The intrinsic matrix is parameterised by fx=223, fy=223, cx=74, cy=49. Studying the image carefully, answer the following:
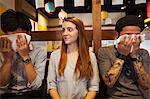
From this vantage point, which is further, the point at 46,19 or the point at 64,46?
the point at 46,19

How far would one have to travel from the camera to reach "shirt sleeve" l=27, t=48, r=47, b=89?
6.54 ft

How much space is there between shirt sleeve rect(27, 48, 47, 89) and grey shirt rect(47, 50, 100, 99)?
0.08m

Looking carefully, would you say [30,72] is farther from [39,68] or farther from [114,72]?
[114,72]

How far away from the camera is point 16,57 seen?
2070mm

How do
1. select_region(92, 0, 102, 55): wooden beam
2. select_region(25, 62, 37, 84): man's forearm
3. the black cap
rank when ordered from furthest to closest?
Result: select_region(92, 0, 102, 55): wooden beam → the black cap → select_region(25, 62, 37, 84): man's forearm

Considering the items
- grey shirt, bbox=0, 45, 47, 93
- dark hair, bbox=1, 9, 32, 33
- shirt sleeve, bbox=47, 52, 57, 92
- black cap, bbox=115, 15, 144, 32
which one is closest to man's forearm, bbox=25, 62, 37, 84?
grey shirt, bbox=0, 45, 47, 93

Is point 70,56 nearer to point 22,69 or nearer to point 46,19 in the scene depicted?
point 22,69

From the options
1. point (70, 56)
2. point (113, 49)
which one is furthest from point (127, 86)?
point (70, 56)

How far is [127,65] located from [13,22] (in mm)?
1114

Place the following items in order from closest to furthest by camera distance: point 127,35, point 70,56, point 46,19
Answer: point 127,35, point 70,56, point 46,19

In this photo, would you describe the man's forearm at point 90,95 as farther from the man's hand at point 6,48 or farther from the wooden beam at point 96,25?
the man's hand at point 6,48

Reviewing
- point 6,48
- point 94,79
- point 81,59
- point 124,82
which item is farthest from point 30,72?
point 124,82

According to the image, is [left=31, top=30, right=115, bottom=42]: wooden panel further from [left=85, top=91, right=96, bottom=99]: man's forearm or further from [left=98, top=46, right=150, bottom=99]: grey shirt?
[left=85, top=91, right=96, bottom=99]: man's forearm

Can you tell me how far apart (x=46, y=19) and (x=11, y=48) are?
3664 mm
